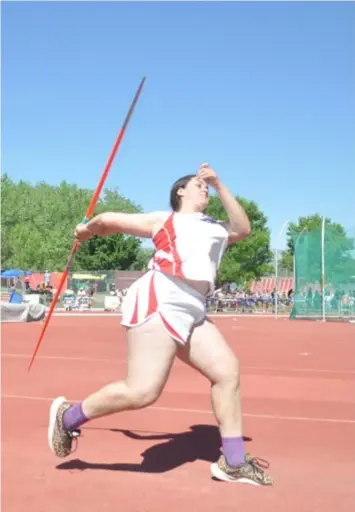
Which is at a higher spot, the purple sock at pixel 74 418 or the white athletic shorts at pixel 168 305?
the white athletic shorts at pixel 168 305

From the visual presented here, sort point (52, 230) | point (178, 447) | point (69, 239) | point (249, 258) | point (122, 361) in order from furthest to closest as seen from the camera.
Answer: point (52, 230) < point (69, 239) < point (249, 258) < point (122, 361) < point (178, 447)

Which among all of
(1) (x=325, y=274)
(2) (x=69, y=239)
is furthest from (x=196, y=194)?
(2) (x=69, y=239)

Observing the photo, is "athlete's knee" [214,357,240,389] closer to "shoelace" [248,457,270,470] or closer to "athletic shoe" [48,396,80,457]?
"shoelace" [248,457,270,470]

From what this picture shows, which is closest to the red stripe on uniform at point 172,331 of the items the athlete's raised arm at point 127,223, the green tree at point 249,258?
the athlete's raised arm at point 127,223

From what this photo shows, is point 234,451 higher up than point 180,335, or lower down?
lower down

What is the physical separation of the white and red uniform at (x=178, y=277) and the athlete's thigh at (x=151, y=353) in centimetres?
4

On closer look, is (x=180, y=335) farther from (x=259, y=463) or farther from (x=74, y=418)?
(x=259, y=463)

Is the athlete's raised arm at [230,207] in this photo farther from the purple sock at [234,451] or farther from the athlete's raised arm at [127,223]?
the purple sock at [234,451]

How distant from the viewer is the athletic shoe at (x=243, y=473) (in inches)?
160

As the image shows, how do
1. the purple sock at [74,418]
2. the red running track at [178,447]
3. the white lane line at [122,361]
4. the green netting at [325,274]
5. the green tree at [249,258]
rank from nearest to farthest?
the red running track at [178,447] → the purple sock at [74,418] → the white lane line at [122,361] → the green netting at [325,274] → the green tree at [249,258]

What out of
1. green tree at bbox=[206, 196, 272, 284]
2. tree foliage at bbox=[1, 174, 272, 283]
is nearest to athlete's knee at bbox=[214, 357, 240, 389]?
tree foliage at bbox=[1, 174, 272, 283]

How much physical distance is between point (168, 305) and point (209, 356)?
0.39 metres

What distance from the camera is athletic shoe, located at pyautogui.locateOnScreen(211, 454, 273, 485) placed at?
406 centimetres

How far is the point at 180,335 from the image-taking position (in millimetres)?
4035
